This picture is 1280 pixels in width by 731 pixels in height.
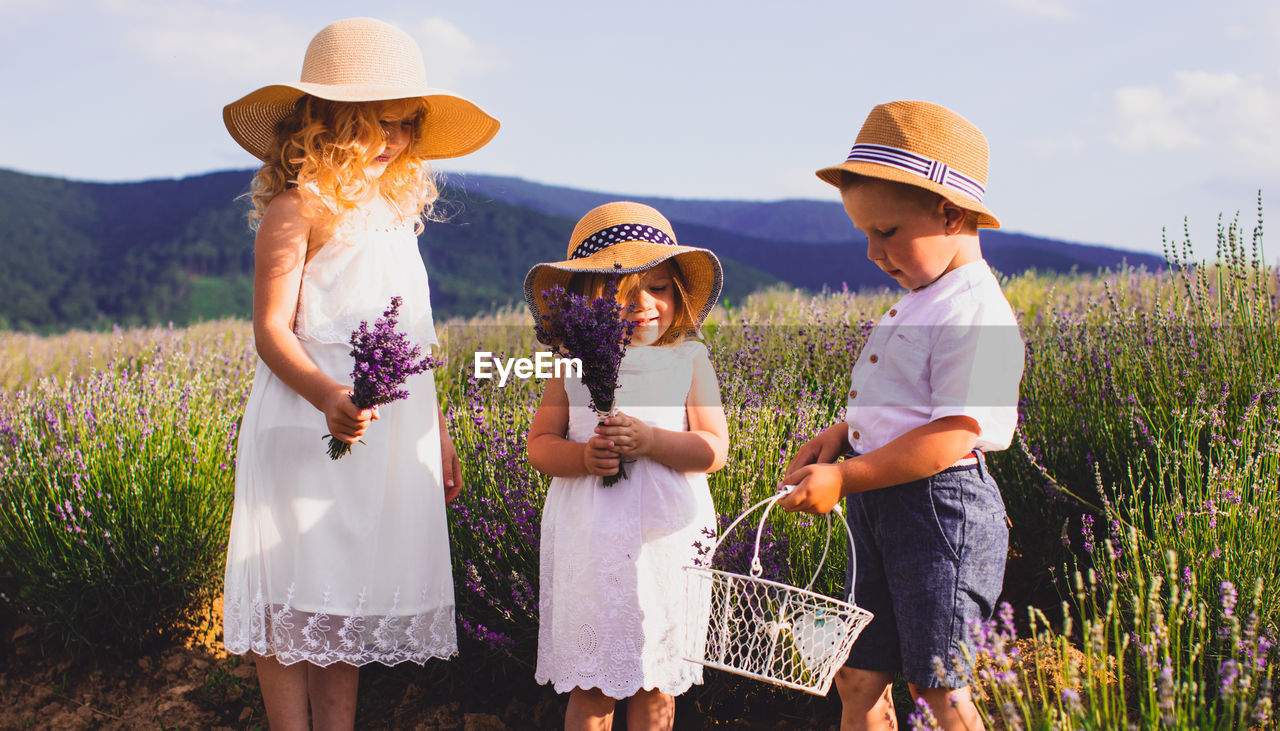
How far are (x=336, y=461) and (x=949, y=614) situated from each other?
1.52 meters

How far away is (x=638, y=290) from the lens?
7.57ft

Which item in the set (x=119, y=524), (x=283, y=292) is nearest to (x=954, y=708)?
(x=283, y=292)

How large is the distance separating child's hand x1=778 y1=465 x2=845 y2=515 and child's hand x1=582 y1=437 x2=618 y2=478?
505mm

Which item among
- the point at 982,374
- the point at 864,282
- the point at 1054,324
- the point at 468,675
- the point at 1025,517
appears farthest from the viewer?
the point at 864,282

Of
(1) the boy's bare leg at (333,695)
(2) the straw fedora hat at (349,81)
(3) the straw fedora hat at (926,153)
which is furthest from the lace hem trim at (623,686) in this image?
(2) the straw fedora hat at (349,81)

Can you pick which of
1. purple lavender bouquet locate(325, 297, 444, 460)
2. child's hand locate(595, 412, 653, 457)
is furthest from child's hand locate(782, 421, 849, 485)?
purple lavender bouquet locate(325, 297, 444, 460)

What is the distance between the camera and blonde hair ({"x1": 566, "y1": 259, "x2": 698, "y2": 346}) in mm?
2279

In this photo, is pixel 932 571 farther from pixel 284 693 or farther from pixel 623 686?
pixel 284 693

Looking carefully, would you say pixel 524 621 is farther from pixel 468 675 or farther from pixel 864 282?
pixel 864 282

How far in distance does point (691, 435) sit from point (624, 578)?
39 centimetres

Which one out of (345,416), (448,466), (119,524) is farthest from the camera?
(119,524)

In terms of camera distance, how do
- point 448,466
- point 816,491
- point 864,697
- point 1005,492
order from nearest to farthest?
1. point 816,491
2. point 864,697
3. point 448,466
4. point 1005,492

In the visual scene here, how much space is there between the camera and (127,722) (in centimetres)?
317

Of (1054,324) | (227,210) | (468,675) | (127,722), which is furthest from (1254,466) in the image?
(227,210)
